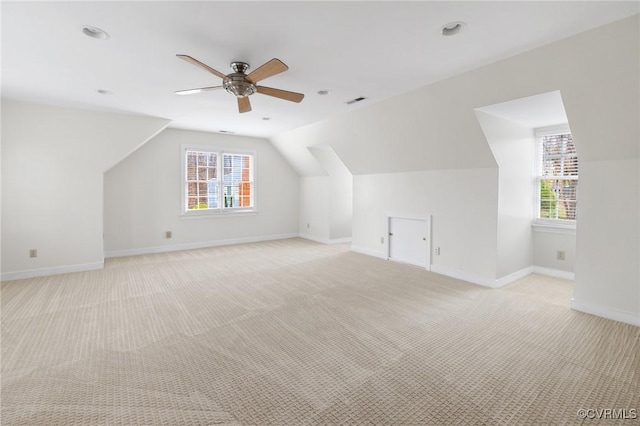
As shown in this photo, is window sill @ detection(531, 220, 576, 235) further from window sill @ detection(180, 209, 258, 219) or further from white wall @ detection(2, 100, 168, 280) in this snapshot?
white wall @ detection(2, 100, 168, 280)

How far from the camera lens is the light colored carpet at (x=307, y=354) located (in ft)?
5.82

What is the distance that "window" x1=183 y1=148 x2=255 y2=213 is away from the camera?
6.48 m

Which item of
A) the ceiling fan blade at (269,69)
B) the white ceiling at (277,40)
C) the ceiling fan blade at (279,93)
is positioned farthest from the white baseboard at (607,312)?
the ceiling fan blade at (269,69)

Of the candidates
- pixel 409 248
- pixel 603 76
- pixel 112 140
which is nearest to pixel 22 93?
pixel 112 140

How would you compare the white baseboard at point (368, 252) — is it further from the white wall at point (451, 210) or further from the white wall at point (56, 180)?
the white wall at point (56, 180)

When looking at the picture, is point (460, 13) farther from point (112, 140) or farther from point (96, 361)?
point (112, 140)

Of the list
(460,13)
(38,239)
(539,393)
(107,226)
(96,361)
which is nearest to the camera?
(539,393)

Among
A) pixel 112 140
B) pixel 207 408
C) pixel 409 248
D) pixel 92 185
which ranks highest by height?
pixel 112 140

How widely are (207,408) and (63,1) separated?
2.80 metres

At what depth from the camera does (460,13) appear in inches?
82.9

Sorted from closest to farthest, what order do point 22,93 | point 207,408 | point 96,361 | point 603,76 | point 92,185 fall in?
point 207,408
point 96,361
point 603,76
point 22,93
point 92,185

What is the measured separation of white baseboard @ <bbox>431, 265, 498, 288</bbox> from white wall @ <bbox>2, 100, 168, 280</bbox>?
17.5ft
